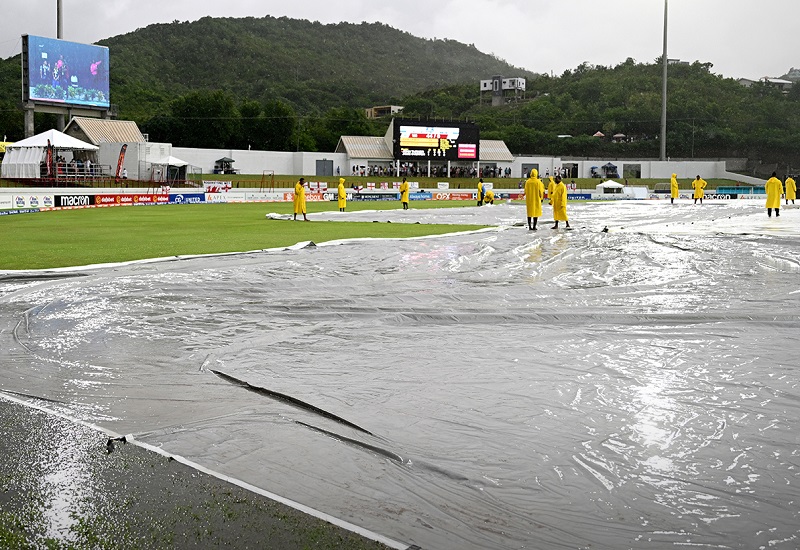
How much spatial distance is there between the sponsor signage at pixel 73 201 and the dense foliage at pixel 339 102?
3550 centimetres

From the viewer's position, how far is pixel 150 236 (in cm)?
2045

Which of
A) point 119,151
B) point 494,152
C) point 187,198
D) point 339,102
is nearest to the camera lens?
point 187,198

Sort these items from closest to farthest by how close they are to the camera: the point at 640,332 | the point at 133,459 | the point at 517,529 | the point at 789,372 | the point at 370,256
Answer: the point at 517,529 < the point at 133,459 < the point at 789,372 < the point at 640,332 < the point at 370,256

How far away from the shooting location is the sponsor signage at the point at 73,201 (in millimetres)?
37875

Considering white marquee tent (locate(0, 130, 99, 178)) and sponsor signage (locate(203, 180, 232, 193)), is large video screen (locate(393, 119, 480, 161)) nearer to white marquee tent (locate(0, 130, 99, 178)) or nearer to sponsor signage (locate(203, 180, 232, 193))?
sponsor signage (locate(203, 180, 232, 193))

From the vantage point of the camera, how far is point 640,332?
800 cm

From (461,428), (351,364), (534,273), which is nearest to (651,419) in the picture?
(461,428)

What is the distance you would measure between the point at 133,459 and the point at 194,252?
11.7 m

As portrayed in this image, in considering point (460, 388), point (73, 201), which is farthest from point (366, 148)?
point (460, 388)

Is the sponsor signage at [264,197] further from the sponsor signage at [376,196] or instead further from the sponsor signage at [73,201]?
the sponsor signage at [73,201]

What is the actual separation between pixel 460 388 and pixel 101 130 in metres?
62.7

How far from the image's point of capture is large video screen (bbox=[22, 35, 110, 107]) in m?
53.0

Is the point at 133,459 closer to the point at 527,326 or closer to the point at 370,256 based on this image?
the point at 527,326

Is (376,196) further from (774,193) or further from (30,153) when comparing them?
(774,193)
